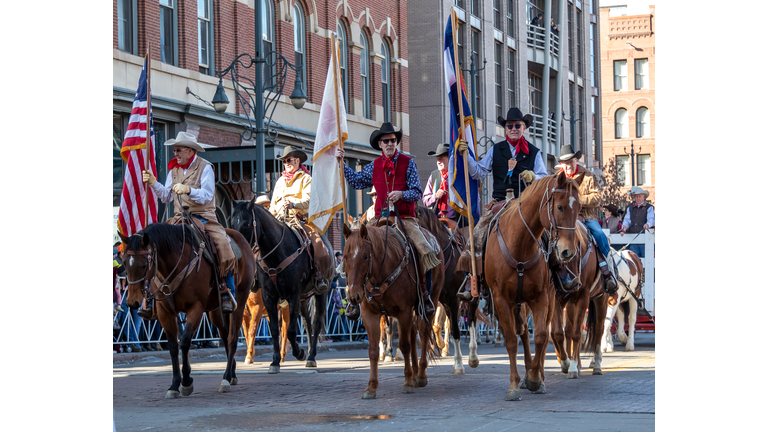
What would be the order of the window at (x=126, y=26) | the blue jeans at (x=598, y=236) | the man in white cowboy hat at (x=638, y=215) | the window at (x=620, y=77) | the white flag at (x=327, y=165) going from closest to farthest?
the white flag at (x=327, y=165), the blue jeans at (x=598, y=236), the man in white cowboy hat at (x=638, y=215), the window at (x=126, y=26), the window at (x=620, y=77)

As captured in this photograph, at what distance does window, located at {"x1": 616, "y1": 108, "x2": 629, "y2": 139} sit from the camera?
234 ft

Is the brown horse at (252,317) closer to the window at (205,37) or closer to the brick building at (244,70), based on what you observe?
the brick building at (244,70)

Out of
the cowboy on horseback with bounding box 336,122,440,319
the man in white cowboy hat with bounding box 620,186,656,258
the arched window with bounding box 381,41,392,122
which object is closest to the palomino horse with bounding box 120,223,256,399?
the cowboy on horseback with bounding box 336,122,440,319

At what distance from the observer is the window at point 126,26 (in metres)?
20.6

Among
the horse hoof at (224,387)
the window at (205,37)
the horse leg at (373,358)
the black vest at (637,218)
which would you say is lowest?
the horse hoof at (224,387)

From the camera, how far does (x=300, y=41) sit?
92.5 ft

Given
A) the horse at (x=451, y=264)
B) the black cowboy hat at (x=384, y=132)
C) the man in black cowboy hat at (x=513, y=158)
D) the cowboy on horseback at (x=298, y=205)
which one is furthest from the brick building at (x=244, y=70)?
the man in black cowboy hat at (x=513, y=158)

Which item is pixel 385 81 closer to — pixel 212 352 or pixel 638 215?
pixel 638 215

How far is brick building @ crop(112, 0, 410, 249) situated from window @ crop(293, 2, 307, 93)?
3 centimetres

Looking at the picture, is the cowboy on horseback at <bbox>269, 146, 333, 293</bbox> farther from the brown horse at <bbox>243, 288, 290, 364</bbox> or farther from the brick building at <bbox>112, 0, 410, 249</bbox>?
the brick building at <bbox>112, 0, 410, 249</bbox>

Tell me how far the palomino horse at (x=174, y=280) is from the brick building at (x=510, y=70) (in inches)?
737

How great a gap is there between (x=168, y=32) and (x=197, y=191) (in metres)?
12.3

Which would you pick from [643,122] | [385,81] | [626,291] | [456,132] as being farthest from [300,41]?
[643,122]
